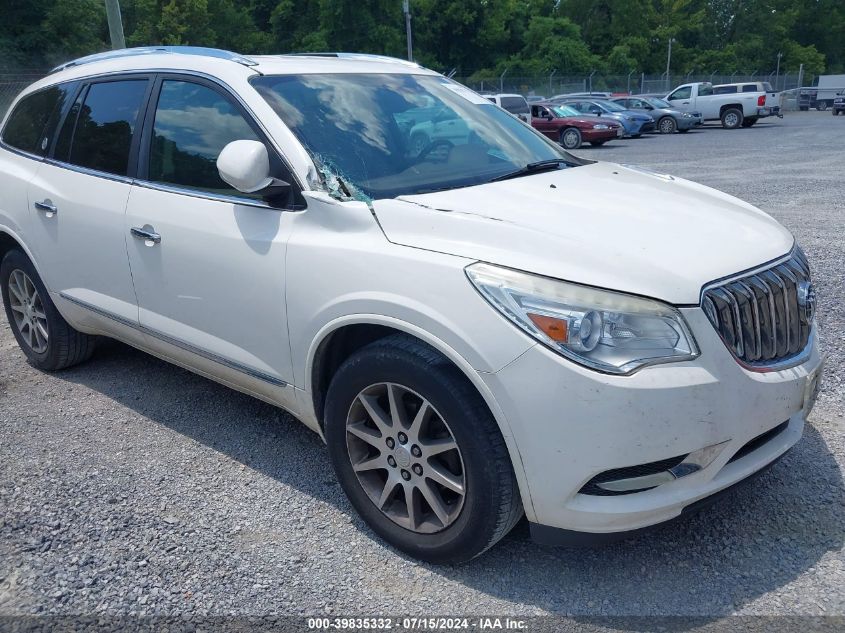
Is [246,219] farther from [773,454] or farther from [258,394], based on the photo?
[773,454]

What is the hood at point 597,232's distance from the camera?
2.55m

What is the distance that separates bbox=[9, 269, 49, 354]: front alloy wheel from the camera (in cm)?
495

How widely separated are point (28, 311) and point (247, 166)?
110 inches

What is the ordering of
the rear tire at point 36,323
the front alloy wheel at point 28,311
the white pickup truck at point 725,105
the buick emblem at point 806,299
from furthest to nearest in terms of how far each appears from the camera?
the white pickup truck at point 725,105
the front alloy wheel at point 28,311
the rear tire at point 36,323
the buick emblem at point 806,299

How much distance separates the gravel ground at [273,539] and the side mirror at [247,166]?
4.55ft

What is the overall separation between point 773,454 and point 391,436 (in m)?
1.38

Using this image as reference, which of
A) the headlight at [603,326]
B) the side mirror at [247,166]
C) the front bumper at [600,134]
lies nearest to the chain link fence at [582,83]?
the front bumper at [600,134]

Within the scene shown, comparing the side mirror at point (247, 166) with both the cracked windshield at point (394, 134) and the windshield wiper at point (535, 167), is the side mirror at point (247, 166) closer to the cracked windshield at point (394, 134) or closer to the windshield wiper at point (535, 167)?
the cracked windshield at point (394, 134)

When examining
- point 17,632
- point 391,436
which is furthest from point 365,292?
point 17,632

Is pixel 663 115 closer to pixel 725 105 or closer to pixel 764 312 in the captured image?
pixel 725 105

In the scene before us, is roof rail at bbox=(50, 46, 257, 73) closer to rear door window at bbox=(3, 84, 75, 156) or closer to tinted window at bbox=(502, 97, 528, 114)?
rear door window at bbox=(3, 84, 75, 156)

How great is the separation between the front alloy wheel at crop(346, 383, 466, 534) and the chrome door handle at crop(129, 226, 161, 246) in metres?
1.39

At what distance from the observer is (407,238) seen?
284 cm

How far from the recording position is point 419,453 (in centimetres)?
284
